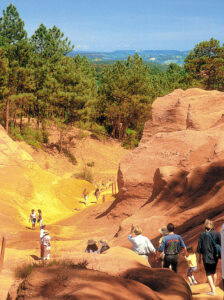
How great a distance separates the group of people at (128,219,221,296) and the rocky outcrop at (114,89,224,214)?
26.4 ft

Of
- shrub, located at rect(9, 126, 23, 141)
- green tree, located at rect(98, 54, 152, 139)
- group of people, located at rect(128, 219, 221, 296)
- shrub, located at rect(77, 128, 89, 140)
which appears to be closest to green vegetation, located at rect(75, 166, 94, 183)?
shrub, located at rect(77, 128, 89, 140)

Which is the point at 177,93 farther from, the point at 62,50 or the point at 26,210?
the point at 62,50

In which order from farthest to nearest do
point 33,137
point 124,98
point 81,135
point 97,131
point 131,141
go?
point 97,131, point 131,141, point 124,98, point 81,135, point 33,137

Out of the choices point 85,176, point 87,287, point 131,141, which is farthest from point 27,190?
point 131,141

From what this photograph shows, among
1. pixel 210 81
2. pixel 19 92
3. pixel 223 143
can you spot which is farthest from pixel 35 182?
pixel 210 81

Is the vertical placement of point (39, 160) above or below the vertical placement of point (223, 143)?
below

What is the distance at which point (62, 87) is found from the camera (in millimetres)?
43312

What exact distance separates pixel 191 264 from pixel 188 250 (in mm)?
267

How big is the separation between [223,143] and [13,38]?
118 ft

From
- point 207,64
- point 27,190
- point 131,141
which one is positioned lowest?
point 131,141

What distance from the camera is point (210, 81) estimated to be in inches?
1860

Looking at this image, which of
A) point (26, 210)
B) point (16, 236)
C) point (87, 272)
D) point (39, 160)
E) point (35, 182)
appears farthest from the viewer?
point (39, 160)

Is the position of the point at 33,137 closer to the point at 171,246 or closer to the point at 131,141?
the point at 131,141

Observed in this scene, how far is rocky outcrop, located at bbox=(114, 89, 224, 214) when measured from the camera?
53.0ft
